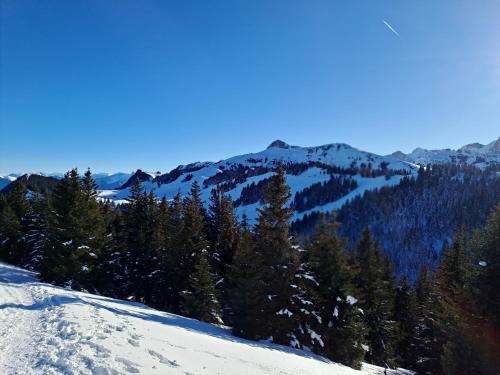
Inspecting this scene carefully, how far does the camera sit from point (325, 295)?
24312 mm

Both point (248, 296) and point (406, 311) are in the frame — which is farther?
point (406, 311)

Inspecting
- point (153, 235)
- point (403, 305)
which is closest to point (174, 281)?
point (153, 235)

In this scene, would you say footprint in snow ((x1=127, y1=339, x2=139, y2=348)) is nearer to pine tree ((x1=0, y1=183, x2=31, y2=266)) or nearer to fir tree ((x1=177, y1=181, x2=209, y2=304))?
fir tree ((x1=177, y1=181, x2=209, y2=304))

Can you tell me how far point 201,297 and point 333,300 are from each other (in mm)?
9889

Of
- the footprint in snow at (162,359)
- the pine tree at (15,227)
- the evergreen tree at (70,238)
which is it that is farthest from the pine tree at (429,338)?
the pine tree at (15,227)

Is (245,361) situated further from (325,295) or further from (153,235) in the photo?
(153,235)

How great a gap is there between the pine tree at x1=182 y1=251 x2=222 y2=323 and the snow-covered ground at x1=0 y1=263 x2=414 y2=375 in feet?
35.3

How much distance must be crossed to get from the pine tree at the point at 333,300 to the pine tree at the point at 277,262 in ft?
6.07

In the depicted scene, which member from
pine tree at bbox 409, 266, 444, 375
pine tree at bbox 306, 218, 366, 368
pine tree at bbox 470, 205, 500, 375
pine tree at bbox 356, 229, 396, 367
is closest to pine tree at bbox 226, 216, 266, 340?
pine tree at bbox 306, 218, 366, 368

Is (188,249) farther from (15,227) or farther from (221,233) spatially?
(15,227)

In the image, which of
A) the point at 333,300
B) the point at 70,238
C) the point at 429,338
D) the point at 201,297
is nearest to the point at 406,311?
the point at 429,338

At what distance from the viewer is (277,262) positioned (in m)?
23.7

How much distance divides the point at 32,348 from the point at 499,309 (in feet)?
62.9

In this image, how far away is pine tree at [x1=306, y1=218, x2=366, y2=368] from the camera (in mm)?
22781
